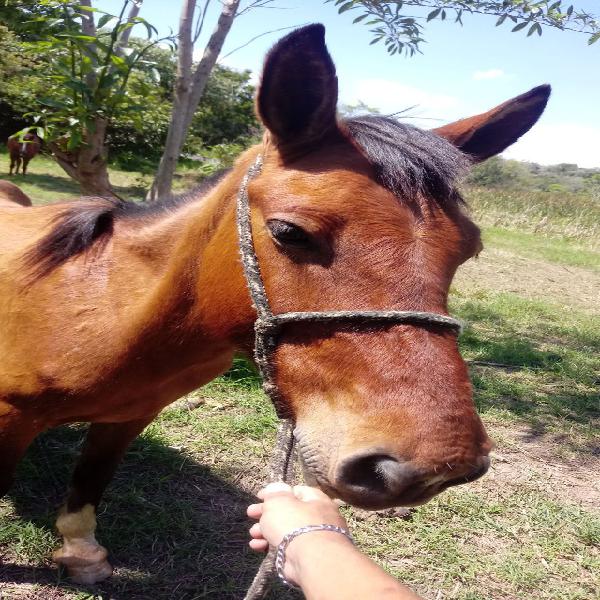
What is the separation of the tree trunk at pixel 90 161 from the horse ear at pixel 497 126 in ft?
8.95

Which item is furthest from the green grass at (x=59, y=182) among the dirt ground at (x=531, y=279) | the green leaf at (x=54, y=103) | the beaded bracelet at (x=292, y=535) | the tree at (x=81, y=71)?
the beaded bracelet at (x=292, y=535)

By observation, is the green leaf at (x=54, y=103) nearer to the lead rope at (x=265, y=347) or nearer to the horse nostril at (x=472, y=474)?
the lead rope at (x=265, y=347)

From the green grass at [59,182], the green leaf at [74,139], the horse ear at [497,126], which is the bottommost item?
the green grass at [59,182]

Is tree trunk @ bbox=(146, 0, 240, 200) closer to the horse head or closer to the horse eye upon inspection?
the horse head

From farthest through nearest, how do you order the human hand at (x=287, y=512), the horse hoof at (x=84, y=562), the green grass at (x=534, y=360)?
the green grass at (x=534, y=360)
the horse hoof at (x=84, y=562)
the human hand at (x=287, y=512)

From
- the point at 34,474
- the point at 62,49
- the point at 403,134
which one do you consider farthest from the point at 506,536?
the point at 62,49

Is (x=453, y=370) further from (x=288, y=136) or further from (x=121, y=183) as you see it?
(x=121, y=183)

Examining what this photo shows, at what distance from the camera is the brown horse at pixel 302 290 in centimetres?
140

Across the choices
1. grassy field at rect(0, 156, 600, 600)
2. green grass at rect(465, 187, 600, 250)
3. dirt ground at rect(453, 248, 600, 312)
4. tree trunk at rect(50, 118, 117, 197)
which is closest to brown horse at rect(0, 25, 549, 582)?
grassy field at rect(0, 156, 600, 600)

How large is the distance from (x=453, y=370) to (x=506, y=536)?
218 cm

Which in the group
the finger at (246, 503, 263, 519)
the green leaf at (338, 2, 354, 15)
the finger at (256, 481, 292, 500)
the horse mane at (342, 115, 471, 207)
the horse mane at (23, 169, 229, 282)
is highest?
the green leaf at (338, 2, 354, 15)

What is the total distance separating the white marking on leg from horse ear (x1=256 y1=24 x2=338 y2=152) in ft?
6.86

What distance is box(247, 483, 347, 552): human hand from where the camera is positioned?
126 cm

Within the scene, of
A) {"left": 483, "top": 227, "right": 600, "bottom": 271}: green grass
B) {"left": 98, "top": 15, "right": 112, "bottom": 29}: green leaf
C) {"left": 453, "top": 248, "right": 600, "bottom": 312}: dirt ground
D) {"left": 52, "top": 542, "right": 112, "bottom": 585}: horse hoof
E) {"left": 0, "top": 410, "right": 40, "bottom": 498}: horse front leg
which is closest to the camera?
{"left": 0, "top": 410, "right": 40, "bottom": 498}: horse front leg
